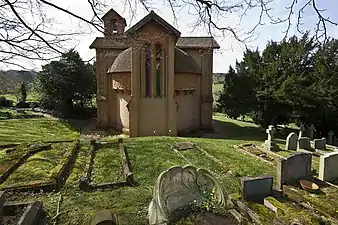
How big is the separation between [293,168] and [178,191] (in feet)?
12.9

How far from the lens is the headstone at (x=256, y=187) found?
655cm

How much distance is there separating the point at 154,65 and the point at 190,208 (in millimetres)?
14878

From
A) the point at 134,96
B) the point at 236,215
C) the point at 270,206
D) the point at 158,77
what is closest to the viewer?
the point at 236,215

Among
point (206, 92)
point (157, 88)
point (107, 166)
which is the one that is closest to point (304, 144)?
point (157, 88)

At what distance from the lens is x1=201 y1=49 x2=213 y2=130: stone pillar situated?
23.7 m

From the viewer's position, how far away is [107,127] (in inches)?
946

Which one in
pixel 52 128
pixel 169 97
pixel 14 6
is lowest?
pixel 52 128

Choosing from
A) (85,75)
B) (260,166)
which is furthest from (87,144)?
(85,75)

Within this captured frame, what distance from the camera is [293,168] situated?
7707 mm

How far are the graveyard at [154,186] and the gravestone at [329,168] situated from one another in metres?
0.03

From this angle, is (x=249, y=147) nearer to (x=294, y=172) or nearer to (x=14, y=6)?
(x=294, y=172)

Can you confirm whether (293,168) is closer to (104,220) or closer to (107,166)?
(104,220)

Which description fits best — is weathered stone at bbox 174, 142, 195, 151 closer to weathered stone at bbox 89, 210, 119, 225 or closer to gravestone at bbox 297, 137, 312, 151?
gravestone at bbox 297, 137, 312, 151

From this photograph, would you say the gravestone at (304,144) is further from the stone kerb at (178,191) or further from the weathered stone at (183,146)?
the stone kerb at (178,191)
